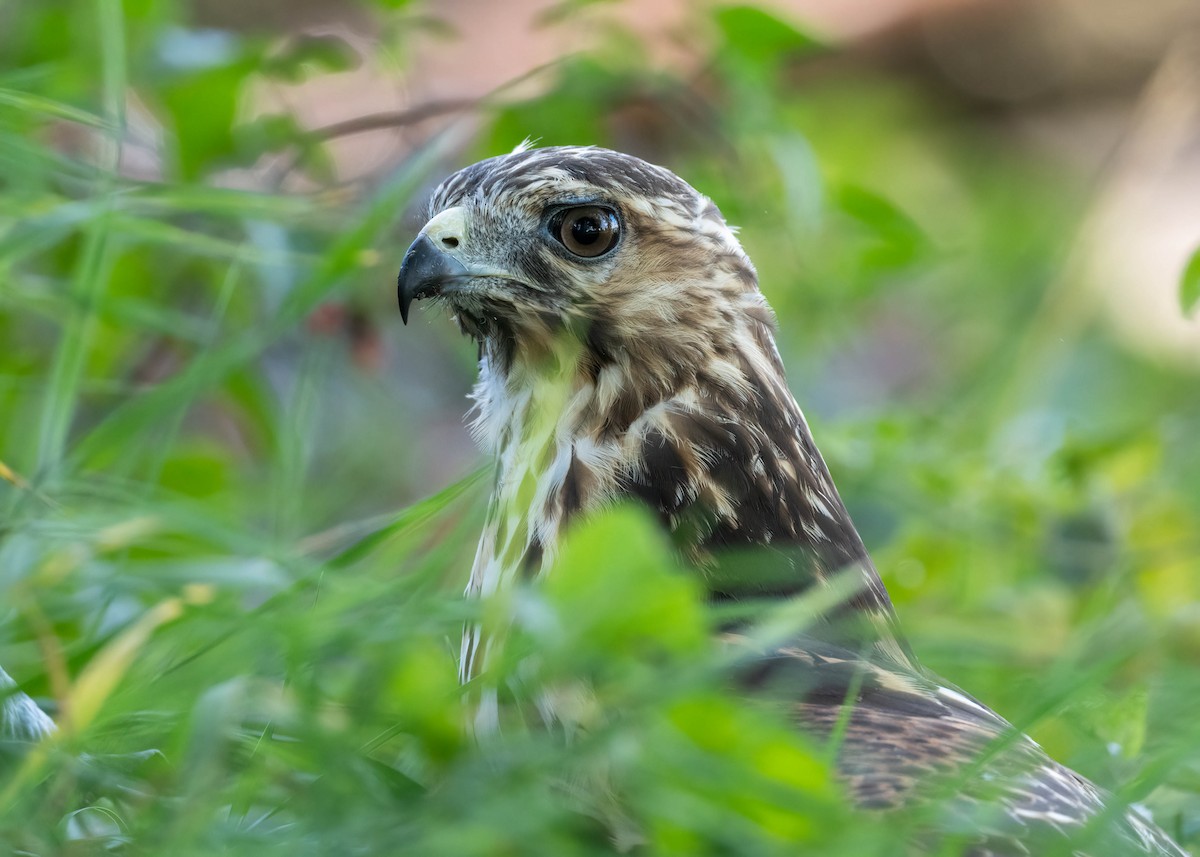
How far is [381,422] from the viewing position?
6.05 m

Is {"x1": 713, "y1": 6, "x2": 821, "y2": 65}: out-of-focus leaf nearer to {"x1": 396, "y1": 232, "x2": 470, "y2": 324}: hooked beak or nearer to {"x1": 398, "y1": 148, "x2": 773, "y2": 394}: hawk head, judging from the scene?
{"x1": 398, "y1": 148, "x2": 773, "y2": 394}: hawk head

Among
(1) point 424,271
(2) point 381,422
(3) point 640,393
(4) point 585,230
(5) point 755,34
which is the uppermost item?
(5) point 755,34

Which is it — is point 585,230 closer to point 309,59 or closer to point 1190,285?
point 1190,285

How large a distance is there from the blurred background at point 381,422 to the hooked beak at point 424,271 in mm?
272

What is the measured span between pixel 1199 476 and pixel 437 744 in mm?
3577

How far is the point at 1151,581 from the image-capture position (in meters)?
4.02

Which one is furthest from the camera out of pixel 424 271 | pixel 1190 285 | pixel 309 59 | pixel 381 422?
pixel 381 422

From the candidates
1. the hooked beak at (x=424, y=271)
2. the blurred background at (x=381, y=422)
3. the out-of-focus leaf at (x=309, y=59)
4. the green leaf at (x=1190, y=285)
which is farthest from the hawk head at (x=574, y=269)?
the out-of-focus leaf at (x=309, y=59)

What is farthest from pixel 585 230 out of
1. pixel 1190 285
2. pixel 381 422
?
pixel 381 422

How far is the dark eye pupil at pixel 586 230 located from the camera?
9.64ft

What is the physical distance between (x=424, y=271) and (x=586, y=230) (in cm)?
32

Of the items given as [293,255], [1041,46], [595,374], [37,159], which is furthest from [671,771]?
[1041,46]

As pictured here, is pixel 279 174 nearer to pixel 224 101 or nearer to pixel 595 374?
pixel 224 101

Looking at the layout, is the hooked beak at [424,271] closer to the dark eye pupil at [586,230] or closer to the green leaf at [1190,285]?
the dark eye pupil at [586,230]
